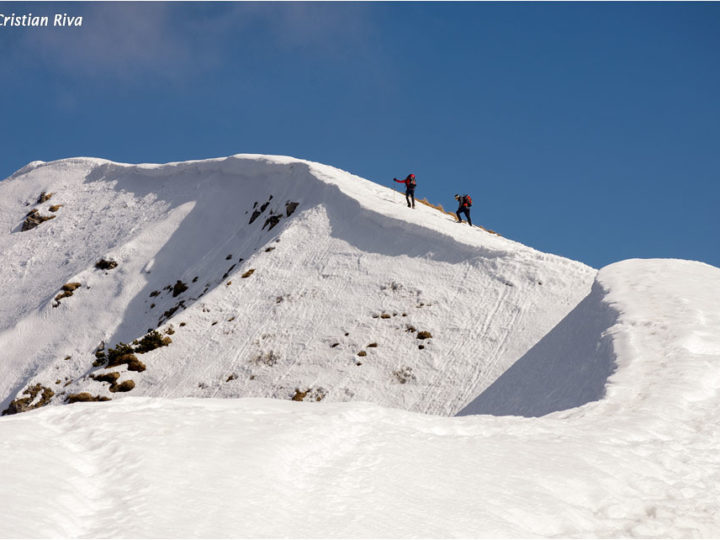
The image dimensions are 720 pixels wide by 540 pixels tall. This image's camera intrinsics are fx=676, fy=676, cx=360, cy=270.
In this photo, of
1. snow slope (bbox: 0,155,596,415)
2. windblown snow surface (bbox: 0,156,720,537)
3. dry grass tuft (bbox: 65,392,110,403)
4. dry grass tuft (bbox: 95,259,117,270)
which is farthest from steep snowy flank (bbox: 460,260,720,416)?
dry grass tuft (bbox: 95,259,117,270)

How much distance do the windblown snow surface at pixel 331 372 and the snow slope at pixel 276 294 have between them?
11cm

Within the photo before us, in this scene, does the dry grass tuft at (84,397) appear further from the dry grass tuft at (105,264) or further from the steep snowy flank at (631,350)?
the steep snowy flank at (631,350)

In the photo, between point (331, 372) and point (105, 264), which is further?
point (105, 264)

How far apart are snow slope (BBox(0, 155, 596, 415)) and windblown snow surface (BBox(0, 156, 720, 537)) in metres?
0.11

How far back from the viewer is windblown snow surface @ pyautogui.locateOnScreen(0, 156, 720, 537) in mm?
6922

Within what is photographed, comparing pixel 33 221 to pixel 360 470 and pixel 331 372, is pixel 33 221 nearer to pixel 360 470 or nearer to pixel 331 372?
pixel 331 372

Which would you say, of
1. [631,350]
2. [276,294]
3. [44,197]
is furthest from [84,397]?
[44,197]

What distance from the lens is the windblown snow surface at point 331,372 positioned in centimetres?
692

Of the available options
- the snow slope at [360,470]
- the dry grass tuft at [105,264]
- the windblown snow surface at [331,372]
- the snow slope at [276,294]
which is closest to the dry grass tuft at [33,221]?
the windblown snow surface at [331,372]

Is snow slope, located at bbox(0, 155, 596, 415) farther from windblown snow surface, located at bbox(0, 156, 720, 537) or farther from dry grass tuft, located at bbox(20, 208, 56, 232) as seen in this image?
dry grass tuft, located at bbox(20, 208, 56, 232)

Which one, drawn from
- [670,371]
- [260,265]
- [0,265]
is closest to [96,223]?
[0,265]

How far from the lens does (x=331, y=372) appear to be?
2303 cm

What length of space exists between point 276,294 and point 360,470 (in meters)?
20.9

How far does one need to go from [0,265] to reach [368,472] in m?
41.6
